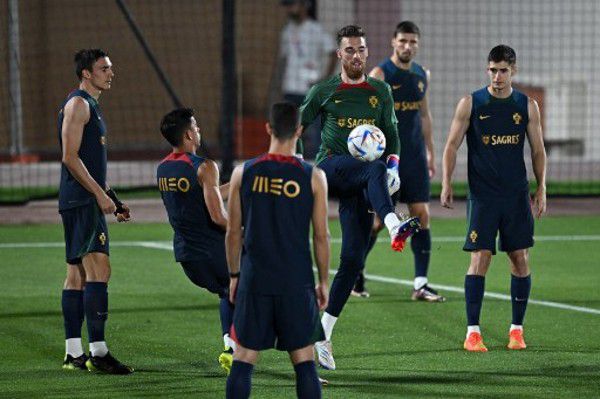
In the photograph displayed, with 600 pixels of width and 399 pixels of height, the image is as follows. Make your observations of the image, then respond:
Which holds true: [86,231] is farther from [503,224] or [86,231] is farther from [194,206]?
[503,224]

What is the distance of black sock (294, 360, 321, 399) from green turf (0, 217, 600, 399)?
130 centimetres

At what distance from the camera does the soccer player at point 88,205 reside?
8.31 metres

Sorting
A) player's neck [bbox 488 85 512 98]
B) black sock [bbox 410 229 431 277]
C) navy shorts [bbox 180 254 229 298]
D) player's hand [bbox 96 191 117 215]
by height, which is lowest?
black sock [bbox 410 229 431 277]

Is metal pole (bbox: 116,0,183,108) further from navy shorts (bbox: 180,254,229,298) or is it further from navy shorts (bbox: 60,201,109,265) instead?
navy shorts (bbox: 180,254,229,298)

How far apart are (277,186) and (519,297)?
12.0 feet

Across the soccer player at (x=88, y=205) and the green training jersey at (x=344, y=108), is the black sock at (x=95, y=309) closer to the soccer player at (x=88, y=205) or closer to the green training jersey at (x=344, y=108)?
the soccer player at (x=88, y=205)

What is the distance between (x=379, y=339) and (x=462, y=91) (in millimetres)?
18544

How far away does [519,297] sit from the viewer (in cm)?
934

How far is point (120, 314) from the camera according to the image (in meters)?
10.7

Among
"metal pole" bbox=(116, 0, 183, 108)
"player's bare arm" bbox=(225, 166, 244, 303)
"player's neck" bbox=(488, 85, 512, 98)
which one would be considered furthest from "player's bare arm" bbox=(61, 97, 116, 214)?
"metal pole" bbox=(116, 0, 183, 108)

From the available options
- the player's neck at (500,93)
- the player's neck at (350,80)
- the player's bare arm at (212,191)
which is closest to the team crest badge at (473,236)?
the player's neck at (500,93)

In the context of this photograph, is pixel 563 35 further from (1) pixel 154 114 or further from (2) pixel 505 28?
(1) pixel 154 114

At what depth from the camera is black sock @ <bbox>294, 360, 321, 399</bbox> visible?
6312 mm

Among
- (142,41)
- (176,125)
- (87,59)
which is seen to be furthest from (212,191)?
(142,41)
